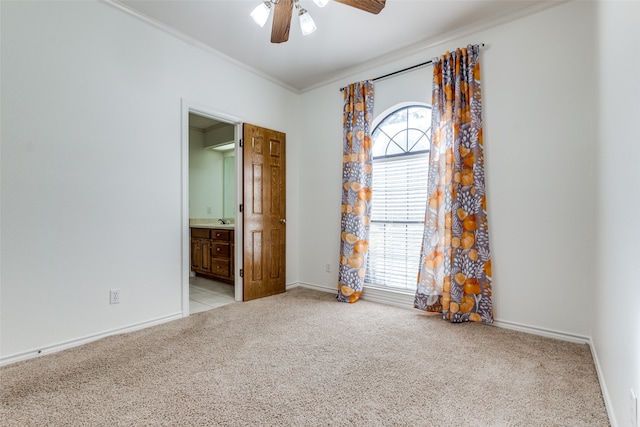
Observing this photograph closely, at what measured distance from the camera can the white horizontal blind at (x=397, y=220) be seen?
332 centimetres

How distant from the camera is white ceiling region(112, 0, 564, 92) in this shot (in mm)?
2596

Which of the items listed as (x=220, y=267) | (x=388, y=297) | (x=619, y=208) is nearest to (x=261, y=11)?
(x=619, y=208)

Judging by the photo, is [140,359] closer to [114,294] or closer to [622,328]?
[114,294]

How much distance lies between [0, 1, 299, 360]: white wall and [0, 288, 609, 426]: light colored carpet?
1.09ft

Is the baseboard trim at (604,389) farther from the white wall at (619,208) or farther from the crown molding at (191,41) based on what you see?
the crown molding at (191,41)

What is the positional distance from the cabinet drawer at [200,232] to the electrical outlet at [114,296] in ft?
7.46

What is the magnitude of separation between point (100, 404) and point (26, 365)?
0.90 meters

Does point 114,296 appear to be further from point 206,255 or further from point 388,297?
point 388,297

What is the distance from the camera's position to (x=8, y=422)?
1.47 metres

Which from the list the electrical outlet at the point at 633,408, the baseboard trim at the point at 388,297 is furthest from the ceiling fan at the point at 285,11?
the baseboard trim at the point at 388,297

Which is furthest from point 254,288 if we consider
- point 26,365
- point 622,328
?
point 622,328

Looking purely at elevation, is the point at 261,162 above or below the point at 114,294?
above

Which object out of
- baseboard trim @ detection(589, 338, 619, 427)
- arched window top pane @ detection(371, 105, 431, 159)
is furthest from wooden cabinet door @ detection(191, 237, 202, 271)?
baseboard trim @ detection(589, 338, 619, 427)

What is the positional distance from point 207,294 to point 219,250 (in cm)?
79
